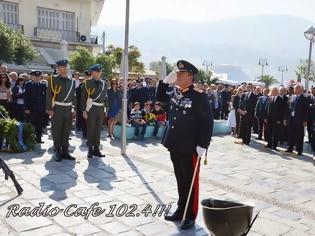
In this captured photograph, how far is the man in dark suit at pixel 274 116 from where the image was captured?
35.4 ft

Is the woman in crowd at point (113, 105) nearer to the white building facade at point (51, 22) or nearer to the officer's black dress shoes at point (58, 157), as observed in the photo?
the officer's black dress shoes at point (58, 157)

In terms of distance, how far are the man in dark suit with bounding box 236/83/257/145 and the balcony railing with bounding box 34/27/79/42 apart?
865 inches

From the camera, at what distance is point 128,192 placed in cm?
607

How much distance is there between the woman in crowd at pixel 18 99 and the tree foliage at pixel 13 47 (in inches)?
423

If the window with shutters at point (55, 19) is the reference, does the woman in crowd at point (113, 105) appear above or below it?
below

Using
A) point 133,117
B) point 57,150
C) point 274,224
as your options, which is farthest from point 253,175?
point 133,117

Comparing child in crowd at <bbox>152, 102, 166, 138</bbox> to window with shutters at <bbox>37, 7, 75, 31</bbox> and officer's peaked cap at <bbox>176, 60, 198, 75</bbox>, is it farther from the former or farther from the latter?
window with shutters at <bbox>37, 7, 75, 31</bbox>

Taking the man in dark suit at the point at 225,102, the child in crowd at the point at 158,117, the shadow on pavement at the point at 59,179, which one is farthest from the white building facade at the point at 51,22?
the shadow on pavement at the point at 59,179

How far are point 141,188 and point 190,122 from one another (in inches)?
76.5

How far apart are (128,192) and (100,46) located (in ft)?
93.4

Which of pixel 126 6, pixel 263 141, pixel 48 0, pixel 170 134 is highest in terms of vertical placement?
pixel 48 0

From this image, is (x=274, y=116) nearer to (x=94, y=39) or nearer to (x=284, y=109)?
(x=284, y=109)

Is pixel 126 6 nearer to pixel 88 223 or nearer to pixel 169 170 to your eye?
pixel 169 170

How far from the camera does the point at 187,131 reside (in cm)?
484
